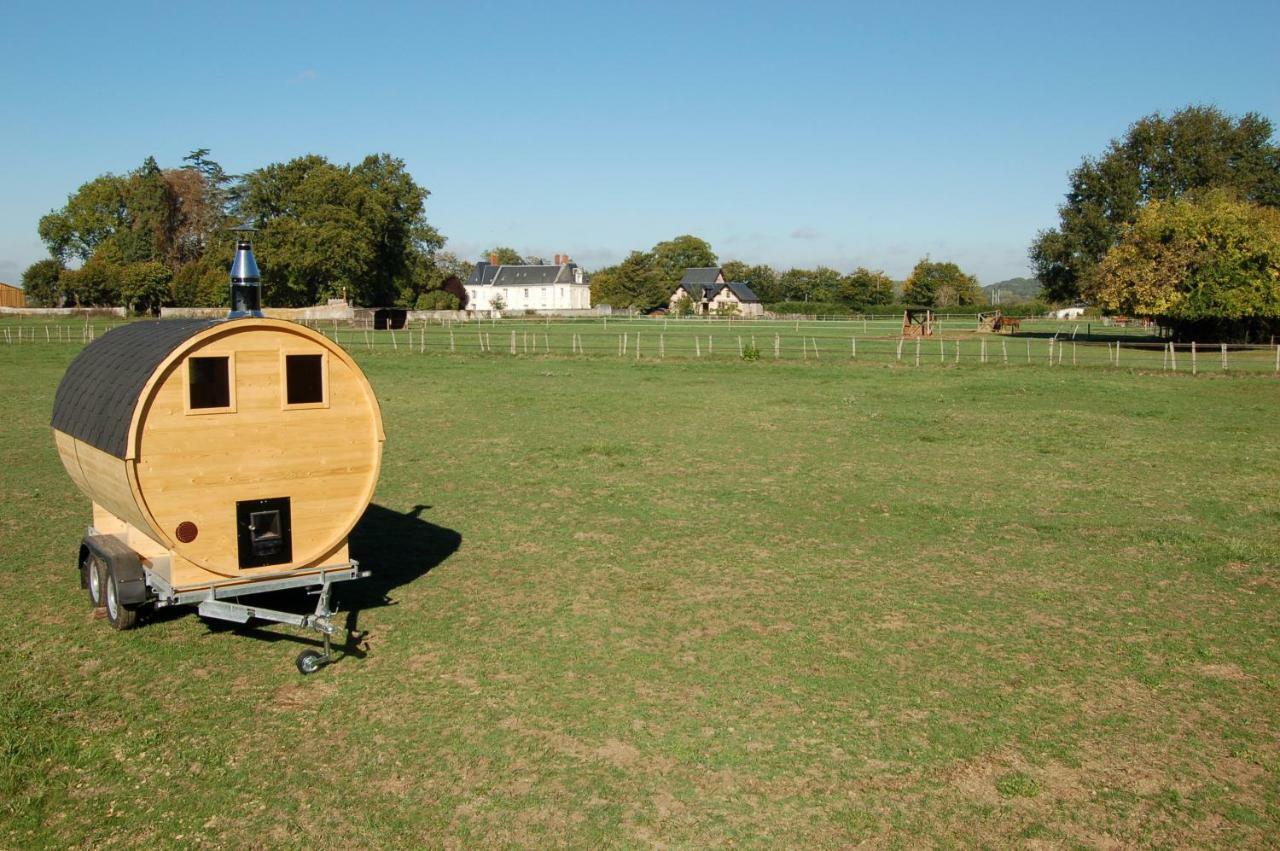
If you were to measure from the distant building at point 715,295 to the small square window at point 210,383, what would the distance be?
12528 centimetres

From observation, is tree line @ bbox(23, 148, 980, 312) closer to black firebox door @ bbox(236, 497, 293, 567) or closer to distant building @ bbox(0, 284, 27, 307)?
distant building @ bbox(0, 284, 27, 307)

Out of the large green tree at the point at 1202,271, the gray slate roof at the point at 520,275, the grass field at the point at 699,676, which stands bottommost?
the grass field at the point at 699,676

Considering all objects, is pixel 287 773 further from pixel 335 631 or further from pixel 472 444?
pixel 472 444

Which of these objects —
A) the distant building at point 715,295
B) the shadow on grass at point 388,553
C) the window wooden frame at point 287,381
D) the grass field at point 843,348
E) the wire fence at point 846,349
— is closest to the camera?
the window wooden frame at point 287,381

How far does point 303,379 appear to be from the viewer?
32.6 ft

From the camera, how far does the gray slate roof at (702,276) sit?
510ft

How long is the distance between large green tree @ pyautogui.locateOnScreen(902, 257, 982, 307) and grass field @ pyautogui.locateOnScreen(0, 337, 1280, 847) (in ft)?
438

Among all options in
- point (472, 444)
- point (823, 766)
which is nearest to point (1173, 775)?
point (823, 766)

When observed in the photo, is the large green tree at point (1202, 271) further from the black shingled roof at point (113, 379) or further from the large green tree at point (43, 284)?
the large green tree at point (43, 284)

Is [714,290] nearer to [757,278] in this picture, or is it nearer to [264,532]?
[757,278]

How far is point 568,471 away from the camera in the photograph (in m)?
19.0

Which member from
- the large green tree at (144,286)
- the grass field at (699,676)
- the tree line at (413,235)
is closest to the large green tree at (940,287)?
the tree line at (413,235)

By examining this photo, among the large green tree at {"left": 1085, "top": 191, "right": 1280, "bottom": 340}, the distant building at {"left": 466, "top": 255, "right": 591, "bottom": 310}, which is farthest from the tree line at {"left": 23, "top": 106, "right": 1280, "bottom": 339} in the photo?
the distant building at {"left": 466, "top": 255, "right": 591, "bottom": 310}

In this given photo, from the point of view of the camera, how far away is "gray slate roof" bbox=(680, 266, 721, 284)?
15550cm
